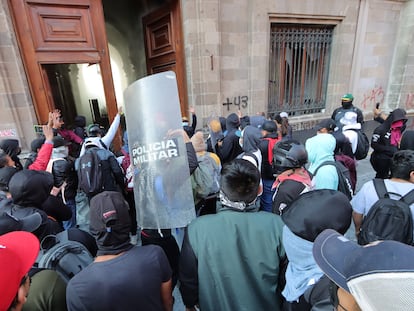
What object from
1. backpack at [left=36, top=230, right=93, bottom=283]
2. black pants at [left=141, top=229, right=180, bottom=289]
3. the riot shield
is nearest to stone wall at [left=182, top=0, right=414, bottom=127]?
the riot shield

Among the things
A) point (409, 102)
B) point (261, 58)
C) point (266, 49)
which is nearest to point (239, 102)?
point (261, 58)

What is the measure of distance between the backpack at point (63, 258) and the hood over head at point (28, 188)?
0.38 meters

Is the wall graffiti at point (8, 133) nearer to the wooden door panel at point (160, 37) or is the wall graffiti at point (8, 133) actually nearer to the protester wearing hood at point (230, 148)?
the wooden door panel at point (160, 37)

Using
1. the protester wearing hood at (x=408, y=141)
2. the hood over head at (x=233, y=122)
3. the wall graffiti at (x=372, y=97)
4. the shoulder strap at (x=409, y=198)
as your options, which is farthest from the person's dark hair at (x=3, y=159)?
the wall graffiti at (x=372, y=97)

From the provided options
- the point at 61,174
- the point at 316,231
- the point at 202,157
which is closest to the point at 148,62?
the point at 61,174

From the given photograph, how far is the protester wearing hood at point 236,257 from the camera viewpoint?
4.06 feet

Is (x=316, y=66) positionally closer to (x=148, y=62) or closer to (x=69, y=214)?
(x=148, y=62)

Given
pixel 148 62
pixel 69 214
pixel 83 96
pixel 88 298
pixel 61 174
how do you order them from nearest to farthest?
pixel 88 298, pixel 69 214, pixel 61 174, pixel 148 62, pixel 83 96

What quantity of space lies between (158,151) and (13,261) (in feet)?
2.54

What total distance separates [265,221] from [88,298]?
947mm

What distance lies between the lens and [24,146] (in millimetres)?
4238

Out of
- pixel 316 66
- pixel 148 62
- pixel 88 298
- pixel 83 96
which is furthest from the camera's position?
pixel 83 96

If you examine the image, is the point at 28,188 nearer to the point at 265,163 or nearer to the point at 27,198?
the point at 27,198

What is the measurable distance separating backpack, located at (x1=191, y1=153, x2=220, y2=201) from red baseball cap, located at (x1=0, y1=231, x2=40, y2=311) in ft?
4.21
